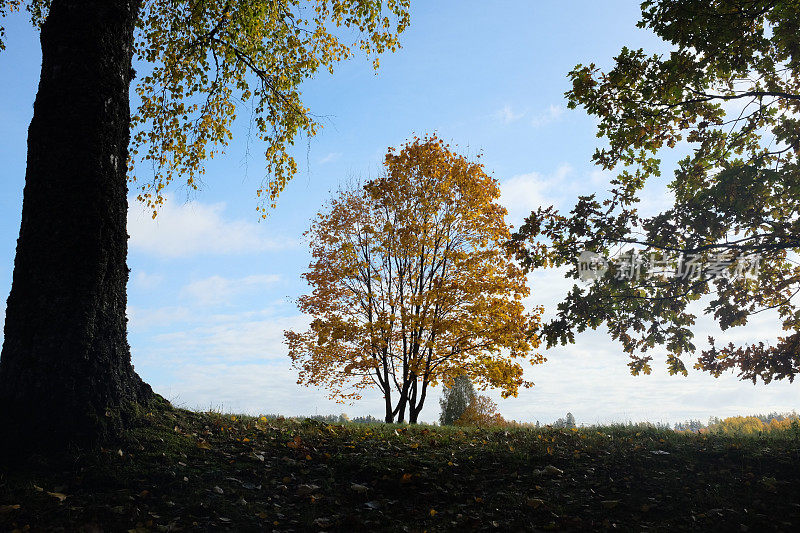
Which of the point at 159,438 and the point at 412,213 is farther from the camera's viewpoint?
the point at 412,213

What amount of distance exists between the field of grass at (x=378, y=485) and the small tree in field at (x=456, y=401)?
1898 cm

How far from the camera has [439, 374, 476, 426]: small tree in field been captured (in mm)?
26938

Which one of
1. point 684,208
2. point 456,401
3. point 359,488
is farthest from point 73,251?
point 456,401

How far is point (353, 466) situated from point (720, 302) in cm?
778

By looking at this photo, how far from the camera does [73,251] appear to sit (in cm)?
619

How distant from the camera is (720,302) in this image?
938 centimetres

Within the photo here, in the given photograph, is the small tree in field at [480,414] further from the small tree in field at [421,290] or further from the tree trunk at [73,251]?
the tree trunk at [73,251]

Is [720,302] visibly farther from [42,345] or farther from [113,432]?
[42,345]

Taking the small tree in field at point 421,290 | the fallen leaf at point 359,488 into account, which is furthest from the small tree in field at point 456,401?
the fallen leaf at point 359,488

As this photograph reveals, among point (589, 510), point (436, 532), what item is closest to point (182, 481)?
point (436, 532)

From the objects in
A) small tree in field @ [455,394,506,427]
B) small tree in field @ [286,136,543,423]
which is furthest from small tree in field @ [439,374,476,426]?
small tree in field @ [286,136,543,423]

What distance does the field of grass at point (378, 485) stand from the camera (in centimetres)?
503

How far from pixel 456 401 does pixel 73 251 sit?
23674mm

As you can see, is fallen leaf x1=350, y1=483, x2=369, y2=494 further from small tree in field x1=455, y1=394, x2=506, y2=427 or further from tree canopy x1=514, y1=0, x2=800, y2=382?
small tree in field x1=455, y1=394, x2=506, y2=427
